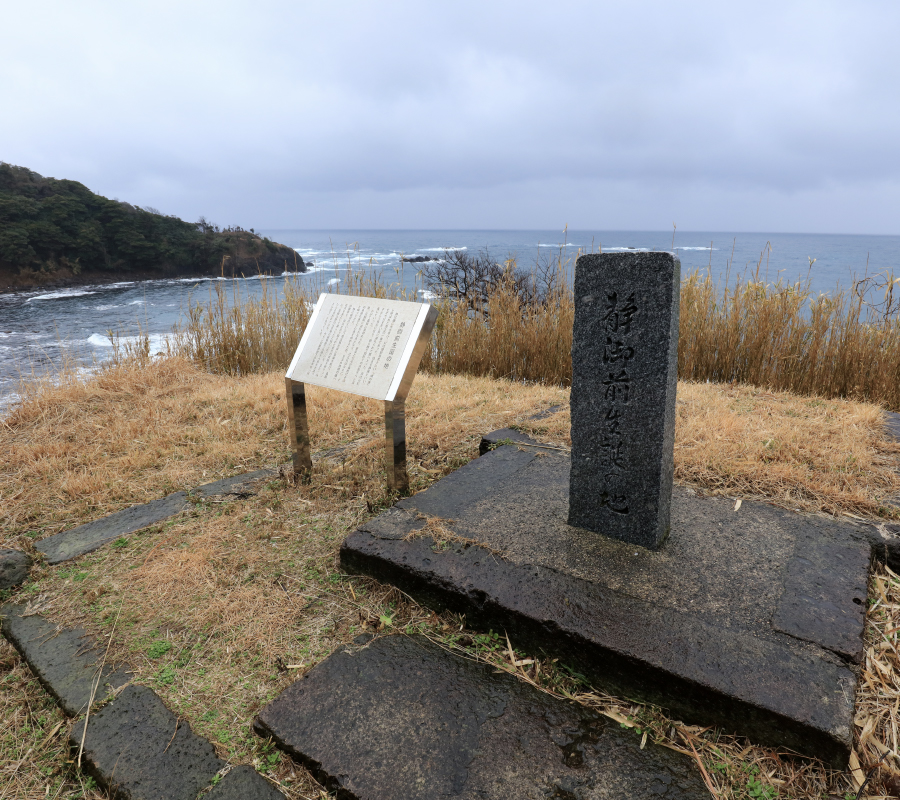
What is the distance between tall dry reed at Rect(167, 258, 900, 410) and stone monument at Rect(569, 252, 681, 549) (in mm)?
3164

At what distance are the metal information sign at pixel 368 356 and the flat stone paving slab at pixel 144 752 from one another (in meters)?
1.29

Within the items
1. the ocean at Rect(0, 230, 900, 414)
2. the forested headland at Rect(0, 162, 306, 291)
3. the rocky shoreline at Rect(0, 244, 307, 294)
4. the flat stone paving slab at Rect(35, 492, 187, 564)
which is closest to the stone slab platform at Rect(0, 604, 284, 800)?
the flat stone paving slab at Rect(35, 492, 187, 564)

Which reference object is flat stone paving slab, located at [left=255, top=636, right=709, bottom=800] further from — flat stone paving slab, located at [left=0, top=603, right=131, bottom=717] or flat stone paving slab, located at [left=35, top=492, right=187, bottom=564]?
flat stone paving slab, located at [left=35, top=492, right=187, bottom=564]

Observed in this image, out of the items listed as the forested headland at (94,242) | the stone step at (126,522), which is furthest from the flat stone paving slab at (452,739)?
the forested headland at (94,242)

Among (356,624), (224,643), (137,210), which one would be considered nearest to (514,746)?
(356,624)

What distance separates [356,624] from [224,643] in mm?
444

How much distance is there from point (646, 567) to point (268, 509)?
5.82ft

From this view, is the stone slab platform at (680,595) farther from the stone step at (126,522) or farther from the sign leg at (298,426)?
the stone step at (126,522)

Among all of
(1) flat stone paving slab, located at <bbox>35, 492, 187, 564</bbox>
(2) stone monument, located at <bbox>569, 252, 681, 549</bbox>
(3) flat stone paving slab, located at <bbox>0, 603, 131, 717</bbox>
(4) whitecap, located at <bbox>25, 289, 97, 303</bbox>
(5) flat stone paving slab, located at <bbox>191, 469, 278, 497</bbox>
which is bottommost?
(3) flat stone paving slab, located at <bbox>0, 603, 131, 717</bbox>

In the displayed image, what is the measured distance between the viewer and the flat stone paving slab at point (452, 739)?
4.18 ft

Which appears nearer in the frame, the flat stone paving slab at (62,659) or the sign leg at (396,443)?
the flat stone paving slab at (62,659)

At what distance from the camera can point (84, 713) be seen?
1578 millimetres

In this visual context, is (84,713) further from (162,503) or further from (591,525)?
(591,525)

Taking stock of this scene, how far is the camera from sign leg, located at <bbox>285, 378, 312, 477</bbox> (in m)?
2.79
